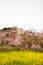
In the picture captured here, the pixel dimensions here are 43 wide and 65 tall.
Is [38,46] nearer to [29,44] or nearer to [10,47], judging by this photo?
[29,44]

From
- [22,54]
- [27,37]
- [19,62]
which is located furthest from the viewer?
[27,37]

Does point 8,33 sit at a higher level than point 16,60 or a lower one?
higher

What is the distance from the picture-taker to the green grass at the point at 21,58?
9.76 m

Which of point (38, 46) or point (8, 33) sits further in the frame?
point (8, 33)

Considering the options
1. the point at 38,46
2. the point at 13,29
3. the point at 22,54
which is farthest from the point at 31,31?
the point at 22,54

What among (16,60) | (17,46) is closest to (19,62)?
(16,60)

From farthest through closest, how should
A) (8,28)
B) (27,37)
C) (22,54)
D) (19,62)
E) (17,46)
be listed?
1. (8,28)
2. (27,37)
3. (17,46)
4. (22,54)
5. (19,62)

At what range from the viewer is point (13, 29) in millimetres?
13000

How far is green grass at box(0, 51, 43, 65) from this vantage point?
9758 mm

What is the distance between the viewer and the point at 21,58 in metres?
10.1

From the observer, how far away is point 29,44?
11906 millimetres

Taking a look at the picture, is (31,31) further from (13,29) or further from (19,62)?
(19,62)

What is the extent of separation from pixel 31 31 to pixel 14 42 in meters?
1.74

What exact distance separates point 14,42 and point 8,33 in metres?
0.82
